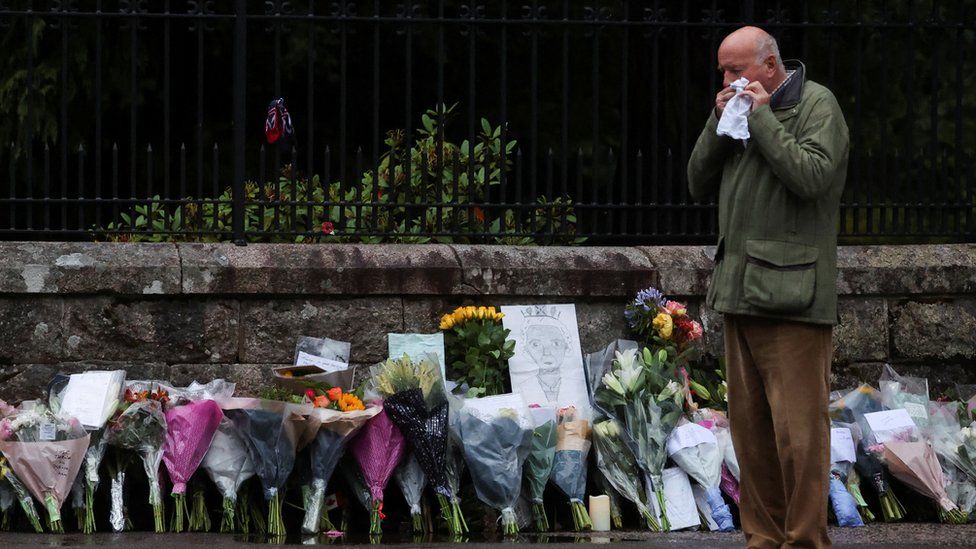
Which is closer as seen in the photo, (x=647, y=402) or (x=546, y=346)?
(x=647, y=402)

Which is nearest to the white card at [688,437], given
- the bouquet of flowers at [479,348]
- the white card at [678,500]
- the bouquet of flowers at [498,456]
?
the white card at [678,500]

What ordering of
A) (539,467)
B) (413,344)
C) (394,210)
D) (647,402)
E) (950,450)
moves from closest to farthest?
(539,467), (647,402), (950,450), (413,344), (394,210)

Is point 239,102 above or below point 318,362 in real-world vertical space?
above

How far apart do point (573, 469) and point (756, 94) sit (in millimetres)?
1970

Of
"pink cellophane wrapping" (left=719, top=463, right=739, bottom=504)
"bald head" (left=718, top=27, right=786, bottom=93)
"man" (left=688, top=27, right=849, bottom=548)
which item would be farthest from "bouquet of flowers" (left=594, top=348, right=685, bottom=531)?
"bald head" (left=718, top=27, right=786, bottom=93)

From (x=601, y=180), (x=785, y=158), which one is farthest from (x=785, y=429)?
(x=601, y=180)

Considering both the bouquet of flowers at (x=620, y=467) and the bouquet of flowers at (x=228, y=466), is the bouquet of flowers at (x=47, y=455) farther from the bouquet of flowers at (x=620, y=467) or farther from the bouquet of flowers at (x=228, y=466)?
the bouquet of flowers at (x=620, y=467)

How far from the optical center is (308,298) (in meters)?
6.42

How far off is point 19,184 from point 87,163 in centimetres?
49

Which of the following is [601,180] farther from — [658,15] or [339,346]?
[339,346]

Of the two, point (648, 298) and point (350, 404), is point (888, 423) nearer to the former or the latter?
point (648, 298)

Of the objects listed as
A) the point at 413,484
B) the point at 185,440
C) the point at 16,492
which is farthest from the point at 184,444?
the point at 413,484

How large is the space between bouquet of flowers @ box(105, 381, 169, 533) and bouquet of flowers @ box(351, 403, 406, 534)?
2.53 ft

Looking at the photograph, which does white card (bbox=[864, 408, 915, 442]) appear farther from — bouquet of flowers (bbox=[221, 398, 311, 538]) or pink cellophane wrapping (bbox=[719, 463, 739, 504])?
bouquet of flowers (bbox=[221, 398, 311, 538])
